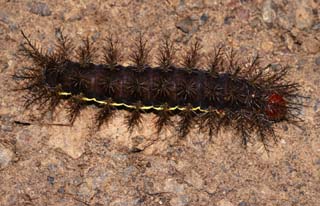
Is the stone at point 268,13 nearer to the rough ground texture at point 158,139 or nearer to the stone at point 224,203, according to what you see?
the rough ground texture at point 158,139

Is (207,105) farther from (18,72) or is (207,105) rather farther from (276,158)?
(18,72)

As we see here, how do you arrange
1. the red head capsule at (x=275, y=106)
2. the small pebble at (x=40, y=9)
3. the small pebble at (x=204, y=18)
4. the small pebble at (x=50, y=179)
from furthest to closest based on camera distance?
1. the small pebble at (x=204, y=18)
2. the small pebble at (x=40, y=9)
3. the red head capsule at (x=275, y=106)
4. the small pebble at (x=50, y=179)

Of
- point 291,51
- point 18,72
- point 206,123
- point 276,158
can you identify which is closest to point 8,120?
point 18,72

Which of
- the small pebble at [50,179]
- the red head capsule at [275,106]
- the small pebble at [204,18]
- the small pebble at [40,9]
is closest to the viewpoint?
the small pebble at [50,179]

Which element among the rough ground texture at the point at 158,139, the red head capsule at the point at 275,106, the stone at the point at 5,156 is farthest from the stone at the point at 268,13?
the stone at the point at 5,156

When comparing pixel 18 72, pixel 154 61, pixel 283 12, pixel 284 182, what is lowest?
pixel 284 182

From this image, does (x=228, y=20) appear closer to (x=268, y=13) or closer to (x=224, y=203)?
(x=268, y=13)

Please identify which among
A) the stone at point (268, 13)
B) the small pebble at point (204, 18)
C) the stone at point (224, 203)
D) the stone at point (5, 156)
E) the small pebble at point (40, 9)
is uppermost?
the stone at point (268, 13)

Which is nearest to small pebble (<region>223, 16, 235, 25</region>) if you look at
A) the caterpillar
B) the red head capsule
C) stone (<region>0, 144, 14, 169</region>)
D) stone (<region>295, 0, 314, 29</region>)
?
the caterpillar

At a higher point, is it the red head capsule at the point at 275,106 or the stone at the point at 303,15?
the stone at the point at 303,15
